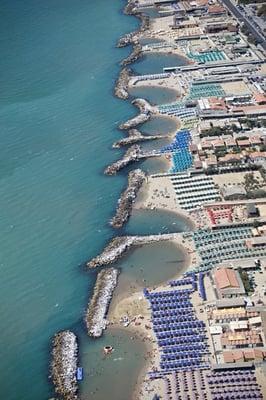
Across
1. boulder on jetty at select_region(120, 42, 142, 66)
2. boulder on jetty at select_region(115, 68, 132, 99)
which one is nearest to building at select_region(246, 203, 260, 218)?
boulder on jetty at select_region(115, 68, 132, 99)

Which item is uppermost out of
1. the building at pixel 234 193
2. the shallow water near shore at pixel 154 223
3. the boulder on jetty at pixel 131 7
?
the boulder on jetty at pixel 131 7

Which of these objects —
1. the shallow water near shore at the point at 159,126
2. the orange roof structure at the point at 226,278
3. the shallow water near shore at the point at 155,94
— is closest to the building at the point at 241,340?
the orange roof structure at the point at 226,278

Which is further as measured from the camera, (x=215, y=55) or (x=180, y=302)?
(x=215, y=55)

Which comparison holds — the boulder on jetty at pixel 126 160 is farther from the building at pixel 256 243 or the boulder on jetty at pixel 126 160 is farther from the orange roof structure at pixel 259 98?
the building at pixel 256 243

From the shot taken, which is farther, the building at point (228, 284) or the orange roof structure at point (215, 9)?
the orange roof structure at point (215, 9)

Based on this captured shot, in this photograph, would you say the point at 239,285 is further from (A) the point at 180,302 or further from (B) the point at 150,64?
(B) the point at 150,64

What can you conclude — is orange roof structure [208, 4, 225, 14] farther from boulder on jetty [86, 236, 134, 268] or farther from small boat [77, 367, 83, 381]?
small boat [77, 367, 83, 381]

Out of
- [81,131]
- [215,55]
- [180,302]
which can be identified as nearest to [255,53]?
[215,55]
